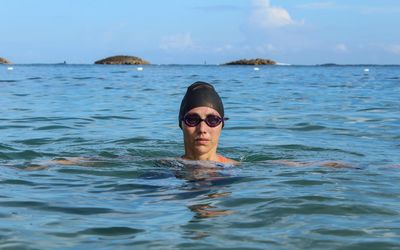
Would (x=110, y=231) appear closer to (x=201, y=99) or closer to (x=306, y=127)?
(x=201, y=99)

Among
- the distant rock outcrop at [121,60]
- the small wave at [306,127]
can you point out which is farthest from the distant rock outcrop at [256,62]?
the small wave at [306,127]

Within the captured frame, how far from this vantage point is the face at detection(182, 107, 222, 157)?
7375 millimetres

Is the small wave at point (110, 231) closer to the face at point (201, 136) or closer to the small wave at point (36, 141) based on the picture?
the face at point (201, 136)

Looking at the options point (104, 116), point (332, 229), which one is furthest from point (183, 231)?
point (104, 116)

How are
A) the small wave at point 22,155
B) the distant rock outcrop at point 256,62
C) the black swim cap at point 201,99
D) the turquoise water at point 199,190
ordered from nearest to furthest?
1. the turquoise water at point 199,190
2. the black swim cap at point 201,99
3. the small wave at point 22,155
4. the distant rock outcrop at point 256,62

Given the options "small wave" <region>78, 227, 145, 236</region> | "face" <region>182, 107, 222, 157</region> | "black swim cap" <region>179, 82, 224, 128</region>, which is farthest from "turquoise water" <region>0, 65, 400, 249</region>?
"black swim cap" <region>179, 82, 224, 128</region>

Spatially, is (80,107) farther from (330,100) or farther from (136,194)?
(136,194)

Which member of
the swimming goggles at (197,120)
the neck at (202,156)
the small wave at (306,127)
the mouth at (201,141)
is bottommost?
the small wave at (306,127)

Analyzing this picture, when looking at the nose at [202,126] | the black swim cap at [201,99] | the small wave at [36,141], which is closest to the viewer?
the nose at [202,126]

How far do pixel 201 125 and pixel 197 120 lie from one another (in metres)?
0.08

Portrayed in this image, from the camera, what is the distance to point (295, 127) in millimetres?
13500

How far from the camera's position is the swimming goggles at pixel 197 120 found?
739 centimetres

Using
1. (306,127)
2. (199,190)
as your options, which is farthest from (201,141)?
(306,127)

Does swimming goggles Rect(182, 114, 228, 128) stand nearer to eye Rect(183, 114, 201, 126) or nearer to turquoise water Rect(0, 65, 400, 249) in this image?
eye Rect(183, 114, 201, 126)
